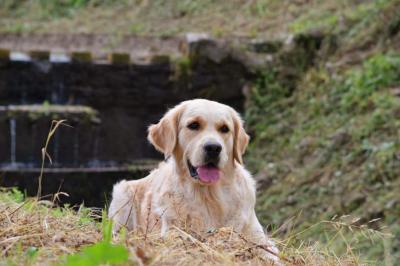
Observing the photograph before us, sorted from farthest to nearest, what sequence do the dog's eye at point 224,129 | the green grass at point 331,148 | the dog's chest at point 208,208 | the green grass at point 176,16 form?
the green grass at point 176,16 < the green grass at point 331,148 < the dog's eye at point 224,129 < the dog's chest at point 208,208

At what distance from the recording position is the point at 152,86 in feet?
50.6

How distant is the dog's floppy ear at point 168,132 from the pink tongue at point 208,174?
0.33 m

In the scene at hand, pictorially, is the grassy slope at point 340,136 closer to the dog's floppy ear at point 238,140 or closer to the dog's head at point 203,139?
the dog's floppy ear at point 238,140

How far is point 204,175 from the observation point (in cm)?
561

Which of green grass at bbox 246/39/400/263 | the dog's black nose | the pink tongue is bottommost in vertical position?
green grass at bbox 246/39/400/263

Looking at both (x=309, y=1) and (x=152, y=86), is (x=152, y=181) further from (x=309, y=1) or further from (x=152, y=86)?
(x=309, y=1)

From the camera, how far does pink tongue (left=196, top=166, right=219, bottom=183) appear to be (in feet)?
18.4

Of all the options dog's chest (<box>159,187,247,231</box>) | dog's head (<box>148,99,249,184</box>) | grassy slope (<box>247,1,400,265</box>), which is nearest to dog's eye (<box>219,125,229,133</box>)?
dog's head (<box>148,99,249,184</box>)

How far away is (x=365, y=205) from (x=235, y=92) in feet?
19.3

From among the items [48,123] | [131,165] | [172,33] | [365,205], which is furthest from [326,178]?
[172,33]

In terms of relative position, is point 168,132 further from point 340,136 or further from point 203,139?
point 340,136

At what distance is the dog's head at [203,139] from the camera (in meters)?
5.59

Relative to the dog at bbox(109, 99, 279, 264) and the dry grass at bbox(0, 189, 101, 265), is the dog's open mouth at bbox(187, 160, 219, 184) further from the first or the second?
the dry grass at bbox(0, 189, 101, 265)

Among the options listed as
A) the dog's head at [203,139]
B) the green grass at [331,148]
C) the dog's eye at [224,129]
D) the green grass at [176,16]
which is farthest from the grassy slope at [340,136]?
the dog's eye at [224,129]
